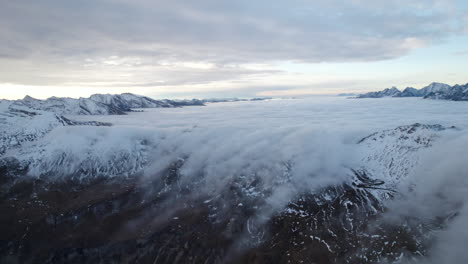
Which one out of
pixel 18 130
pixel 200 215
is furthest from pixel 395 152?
pixel 18 130

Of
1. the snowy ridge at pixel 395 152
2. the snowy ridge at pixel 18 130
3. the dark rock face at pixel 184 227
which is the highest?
the snowy ridge at pixel 18 130

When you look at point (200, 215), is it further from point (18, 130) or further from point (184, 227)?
point (18, 130)

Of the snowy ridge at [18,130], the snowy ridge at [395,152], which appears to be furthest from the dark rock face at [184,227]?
the snowy ridge at [18,130]

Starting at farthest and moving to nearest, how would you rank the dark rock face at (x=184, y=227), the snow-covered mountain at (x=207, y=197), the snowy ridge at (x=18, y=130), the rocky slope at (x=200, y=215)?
the snowy ridge at (x=18, y=130)
the snow-covered mountain at (x=207, y=197)
the rocky slope at (x=200, y=215)
the dark rock face at (x=184, y=227)

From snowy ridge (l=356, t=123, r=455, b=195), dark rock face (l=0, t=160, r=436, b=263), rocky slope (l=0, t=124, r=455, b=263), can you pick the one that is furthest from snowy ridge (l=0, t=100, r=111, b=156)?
snowy ridge (l=356, t=123, r=455, b=195)

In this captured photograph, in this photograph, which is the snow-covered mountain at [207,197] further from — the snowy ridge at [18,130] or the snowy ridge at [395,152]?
the snowy ridge at [18,130]

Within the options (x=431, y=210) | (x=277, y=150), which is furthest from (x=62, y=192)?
(x=431, y=210)

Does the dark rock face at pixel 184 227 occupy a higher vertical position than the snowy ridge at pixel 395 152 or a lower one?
lower

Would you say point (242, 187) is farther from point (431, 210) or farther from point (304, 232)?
point (431, 210)
